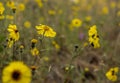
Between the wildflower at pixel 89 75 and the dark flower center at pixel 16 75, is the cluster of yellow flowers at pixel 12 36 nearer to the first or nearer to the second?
the dark flower center at pixel 16 75

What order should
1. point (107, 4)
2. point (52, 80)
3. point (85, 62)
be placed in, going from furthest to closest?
point (107, 4) < point (85, 62) < point (52, 80)

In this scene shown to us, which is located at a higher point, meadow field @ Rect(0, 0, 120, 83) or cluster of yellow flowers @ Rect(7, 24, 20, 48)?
cluster of yellow flowers @ Rect(7, 24, 20, 48)

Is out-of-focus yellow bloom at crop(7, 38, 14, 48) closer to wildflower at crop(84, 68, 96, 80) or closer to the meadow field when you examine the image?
the meadow field

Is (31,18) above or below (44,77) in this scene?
above

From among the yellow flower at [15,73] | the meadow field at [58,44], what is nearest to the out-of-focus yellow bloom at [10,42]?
the meadow field at [58,44]

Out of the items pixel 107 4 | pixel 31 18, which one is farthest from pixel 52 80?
pixel 107 4

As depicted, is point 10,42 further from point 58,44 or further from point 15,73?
point 58,44

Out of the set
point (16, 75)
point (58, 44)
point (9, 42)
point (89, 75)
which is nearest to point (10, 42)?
point (9, 42)

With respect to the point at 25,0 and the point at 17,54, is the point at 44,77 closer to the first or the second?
the point at 17,54

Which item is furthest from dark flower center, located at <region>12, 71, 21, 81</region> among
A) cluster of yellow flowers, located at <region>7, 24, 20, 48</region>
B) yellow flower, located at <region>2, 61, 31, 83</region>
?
cluster of yellow flowers, located at <region>7, 24, 20, 48</region>
